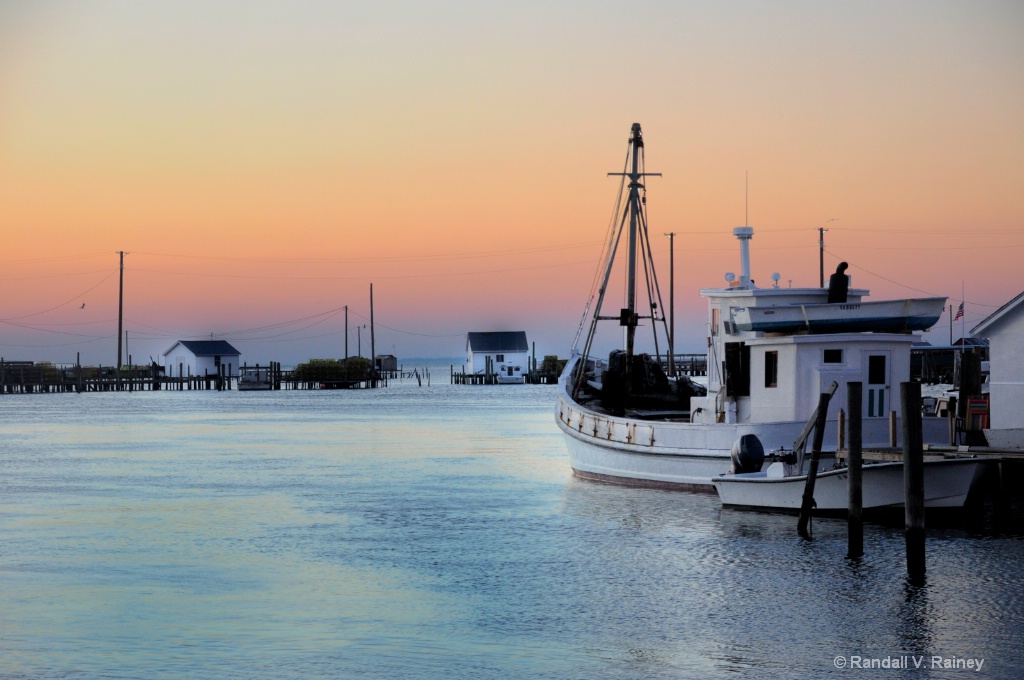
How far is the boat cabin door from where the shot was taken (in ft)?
81.8

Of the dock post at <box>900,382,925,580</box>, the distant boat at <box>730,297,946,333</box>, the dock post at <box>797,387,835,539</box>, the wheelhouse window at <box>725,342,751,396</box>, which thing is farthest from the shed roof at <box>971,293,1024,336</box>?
the dock post at <box>900,382,925,580</box>

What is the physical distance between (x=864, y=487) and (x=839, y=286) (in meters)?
5.54

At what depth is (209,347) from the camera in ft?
463

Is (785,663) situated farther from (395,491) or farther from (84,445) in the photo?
(84,445)

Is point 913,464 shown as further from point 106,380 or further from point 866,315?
point 106,380

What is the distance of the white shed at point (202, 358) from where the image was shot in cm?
13962

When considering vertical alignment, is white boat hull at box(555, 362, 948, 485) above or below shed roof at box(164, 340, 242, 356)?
below

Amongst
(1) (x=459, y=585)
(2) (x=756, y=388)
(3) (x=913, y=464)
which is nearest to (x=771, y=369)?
(2) (x=756, y=388)

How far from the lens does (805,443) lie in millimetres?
23578

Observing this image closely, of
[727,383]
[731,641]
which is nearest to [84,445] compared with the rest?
[727,383]

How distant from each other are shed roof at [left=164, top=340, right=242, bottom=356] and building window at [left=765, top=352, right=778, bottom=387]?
398 ft

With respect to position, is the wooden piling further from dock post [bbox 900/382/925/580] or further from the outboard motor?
dock post [bbox 900/382/925/580]

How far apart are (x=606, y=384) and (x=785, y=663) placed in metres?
22.1

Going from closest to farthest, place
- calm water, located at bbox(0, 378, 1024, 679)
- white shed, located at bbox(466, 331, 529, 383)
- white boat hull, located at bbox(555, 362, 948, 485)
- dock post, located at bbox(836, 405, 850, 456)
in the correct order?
calm water, located at bbox(0, 378, 1024, 679)
dock post, located at bbox(836, 405, 850, 456)
white boat hull, located at bbox(555, 362, 948, 485)
white shed, located at bbox(466, 331, 529, 383)
